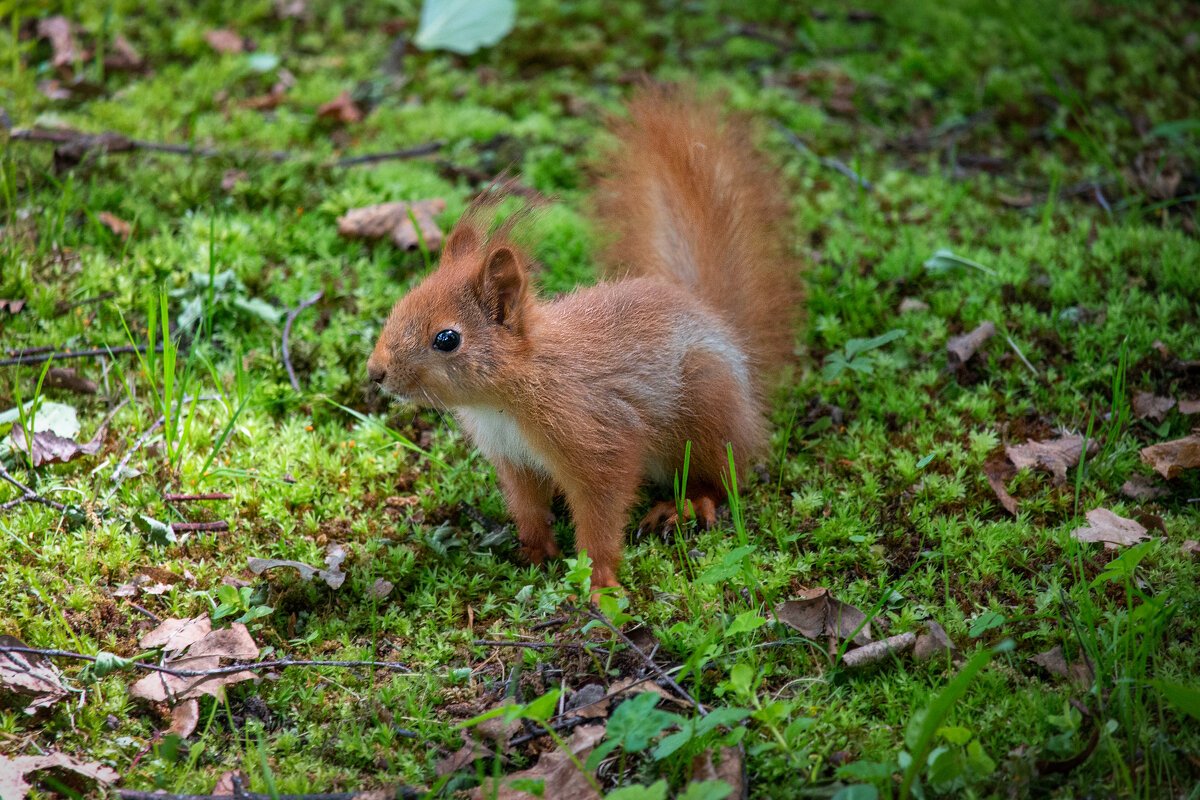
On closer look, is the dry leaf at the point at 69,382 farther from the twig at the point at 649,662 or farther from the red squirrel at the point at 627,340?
the twig at the point at 649,662

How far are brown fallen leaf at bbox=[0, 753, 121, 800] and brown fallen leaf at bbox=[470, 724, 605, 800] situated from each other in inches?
38.5

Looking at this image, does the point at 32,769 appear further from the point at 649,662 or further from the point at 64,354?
the point at 64,354

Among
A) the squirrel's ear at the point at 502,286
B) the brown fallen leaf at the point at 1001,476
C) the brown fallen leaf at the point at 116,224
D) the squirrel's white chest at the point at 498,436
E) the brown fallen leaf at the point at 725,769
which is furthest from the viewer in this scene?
the brown fallen leaf at the point at 116,224

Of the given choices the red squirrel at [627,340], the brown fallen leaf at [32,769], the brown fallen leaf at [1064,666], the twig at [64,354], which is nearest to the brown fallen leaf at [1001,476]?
the brown fallen leaf at [1064,666]

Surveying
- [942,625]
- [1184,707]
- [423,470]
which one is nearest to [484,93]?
[423,470]

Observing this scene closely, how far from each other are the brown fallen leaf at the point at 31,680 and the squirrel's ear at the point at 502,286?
1.67 meters

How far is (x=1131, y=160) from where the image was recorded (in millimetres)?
5402

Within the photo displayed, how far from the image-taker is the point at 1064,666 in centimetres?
265

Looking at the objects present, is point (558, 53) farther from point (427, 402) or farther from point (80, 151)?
point (427, 402)

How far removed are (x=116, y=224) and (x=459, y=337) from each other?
7.89 feet

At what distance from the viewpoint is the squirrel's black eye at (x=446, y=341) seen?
10.2 ft

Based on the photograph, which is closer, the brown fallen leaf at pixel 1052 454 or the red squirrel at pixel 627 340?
the red squirrel at pixel 627 340

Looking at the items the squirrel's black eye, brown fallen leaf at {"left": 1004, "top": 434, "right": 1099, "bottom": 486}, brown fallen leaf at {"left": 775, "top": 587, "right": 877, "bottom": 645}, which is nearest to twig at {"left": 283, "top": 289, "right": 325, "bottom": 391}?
the squirrel's black eye

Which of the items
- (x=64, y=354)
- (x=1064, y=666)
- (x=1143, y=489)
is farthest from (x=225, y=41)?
(x=1064, y=666)
